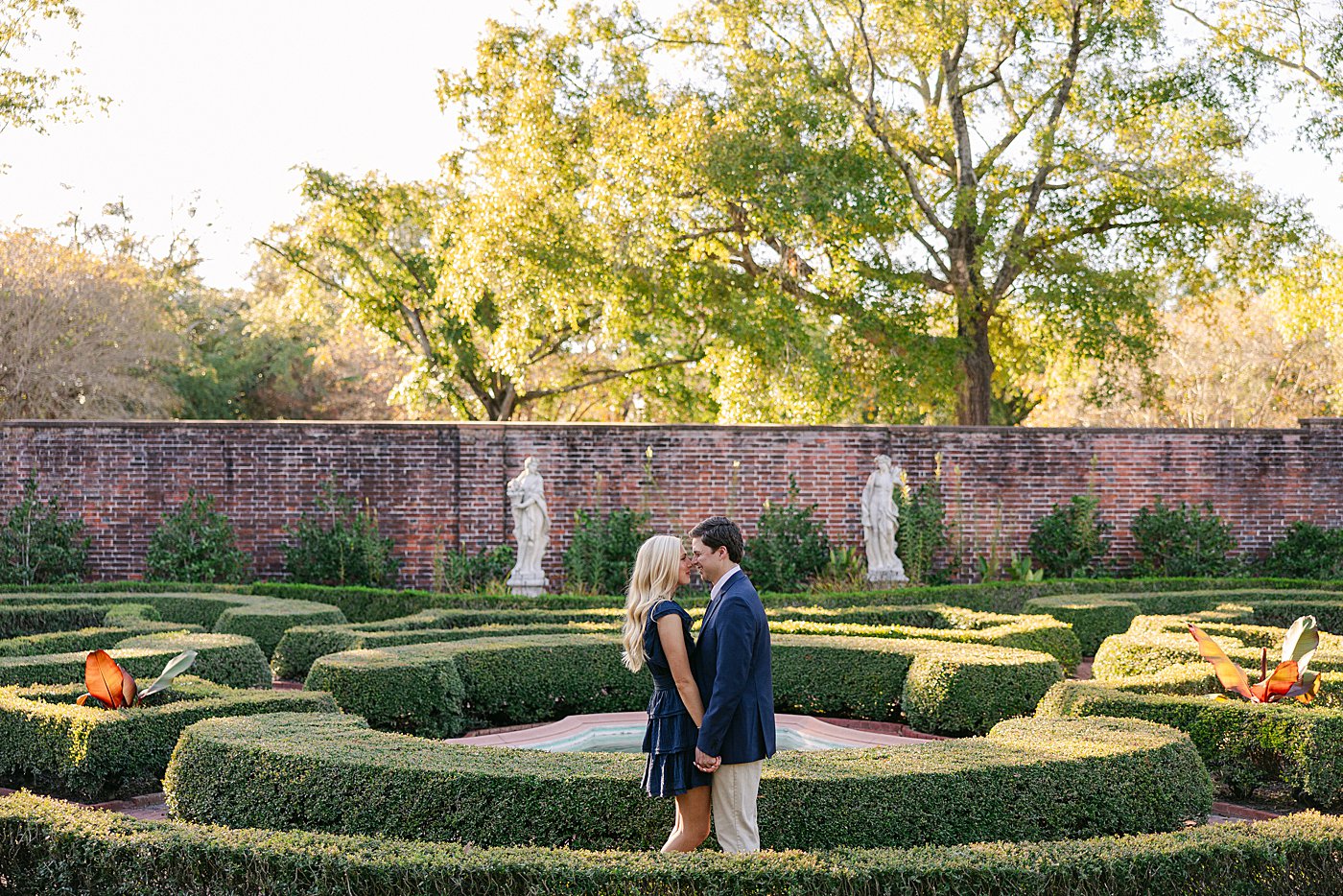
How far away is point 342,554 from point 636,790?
1105 centimetres

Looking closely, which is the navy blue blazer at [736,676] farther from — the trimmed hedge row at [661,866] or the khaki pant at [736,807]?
the trimmed hedge row at [661,866]

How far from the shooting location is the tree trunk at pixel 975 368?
21.3m

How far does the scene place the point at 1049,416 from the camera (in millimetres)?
38781

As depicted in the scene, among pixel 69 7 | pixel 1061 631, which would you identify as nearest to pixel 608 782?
pixel 1061 631

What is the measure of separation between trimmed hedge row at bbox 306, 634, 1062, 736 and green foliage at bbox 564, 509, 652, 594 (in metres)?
5.05

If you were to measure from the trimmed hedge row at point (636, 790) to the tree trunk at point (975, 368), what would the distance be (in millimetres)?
15510

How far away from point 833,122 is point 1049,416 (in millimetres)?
22036

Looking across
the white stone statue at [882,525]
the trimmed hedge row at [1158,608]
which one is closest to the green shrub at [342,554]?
the white stone statue at [882,525]

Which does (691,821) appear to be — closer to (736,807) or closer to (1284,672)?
(736,807)

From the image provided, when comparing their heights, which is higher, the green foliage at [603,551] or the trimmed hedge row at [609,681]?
the green foliage at [603,551]

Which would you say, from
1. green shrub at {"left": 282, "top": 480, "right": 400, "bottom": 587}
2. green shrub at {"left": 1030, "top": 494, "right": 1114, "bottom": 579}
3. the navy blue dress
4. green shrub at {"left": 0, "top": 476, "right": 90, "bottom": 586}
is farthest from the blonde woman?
green shrub at {"left": 0, "top": 476, "right": 90, "bottom": 586}

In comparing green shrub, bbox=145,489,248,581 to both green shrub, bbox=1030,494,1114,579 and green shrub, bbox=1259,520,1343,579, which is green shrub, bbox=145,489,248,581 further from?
green shrub, bbox=1259,520,1343,579

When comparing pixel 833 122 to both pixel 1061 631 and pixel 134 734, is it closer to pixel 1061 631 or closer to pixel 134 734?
pixel 1061 631

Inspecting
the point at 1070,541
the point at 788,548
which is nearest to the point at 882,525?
the point at 788,548
